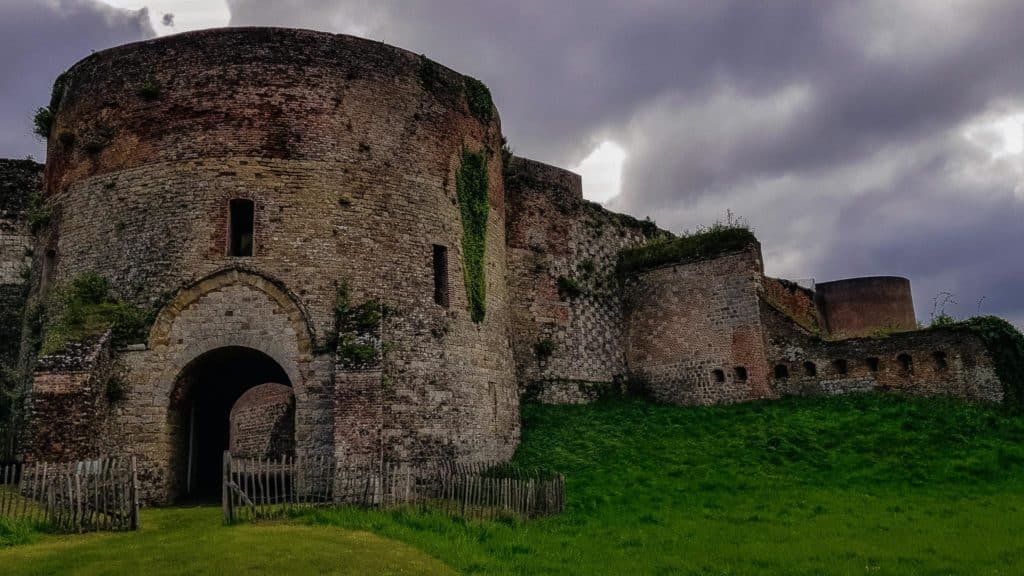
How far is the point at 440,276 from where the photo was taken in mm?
19625

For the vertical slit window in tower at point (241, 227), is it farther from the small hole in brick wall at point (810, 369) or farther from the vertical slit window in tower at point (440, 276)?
→ the small hole in brick wall at point (810, 369)

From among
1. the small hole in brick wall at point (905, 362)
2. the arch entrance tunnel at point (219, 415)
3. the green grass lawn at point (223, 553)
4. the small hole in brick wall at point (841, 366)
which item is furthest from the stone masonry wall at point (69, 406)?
the small hole in brick wall at point (905, 362)

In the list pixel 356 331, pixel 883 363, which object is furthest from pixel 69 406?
pixel 883 363

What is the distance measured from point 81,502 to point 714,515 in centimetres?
1154

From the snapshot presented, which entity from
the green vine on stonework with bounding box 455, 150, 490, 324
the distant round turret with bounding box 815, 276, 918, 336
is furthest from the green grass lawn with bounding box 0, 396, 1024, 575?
the distant round turret with bounding box 815, 276, 918, 336

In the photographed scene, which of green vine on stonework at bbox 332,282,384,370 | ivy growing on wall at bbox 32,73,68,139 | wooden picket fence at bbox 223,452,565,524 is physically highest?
ivy growing on wall at bbox 32,73,68,139

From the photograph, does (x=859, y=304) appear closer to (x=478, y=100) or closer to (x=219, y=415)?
(x=478, y=100)

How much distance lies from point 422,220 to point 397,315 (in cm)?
263

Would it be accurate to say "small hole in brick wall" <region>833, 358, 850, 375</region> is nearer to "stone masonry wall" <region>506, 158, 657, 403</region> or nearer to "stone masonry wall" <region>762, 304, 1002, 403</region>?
"stone masonry wall" <region>762, 304, 1002, 403</region>

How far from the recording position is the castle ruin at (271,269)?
55.1ft

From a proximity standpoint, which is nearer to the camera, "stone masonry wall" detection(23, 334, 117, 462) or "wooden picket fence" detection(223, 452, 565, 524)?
"wooden picket fence" detection(223, 452, 565, 524)

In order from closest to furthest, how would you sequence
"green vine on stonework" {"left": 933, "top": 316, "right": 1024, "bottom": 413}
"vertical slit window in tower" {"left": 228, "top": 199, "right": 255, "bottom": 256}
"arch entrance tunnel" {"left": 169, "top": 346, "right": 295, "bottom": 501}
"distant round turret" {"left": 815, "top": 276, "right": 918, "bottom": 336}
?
"arch entrance tunnel" {"left": 169, "top": 346, "right": 295, "bottom": 501}
"vertical slit window in tower" {"left": 228, "top": 199, "right": 255, "bottom": 256}
"green vine on stonework" {"left": 933, "top": 316, "right": 1024, "bottom": 413}
"distant round turret" {"left": 815, "top": 276, "right": 918, "bottom": 336}

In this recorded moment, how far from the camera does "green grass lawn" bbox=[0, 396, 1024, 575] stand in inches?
455

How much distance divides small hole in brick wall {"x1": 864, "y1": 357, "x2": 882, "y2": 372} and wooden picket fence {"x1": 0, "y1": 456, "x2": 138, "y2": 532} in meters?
19.4
